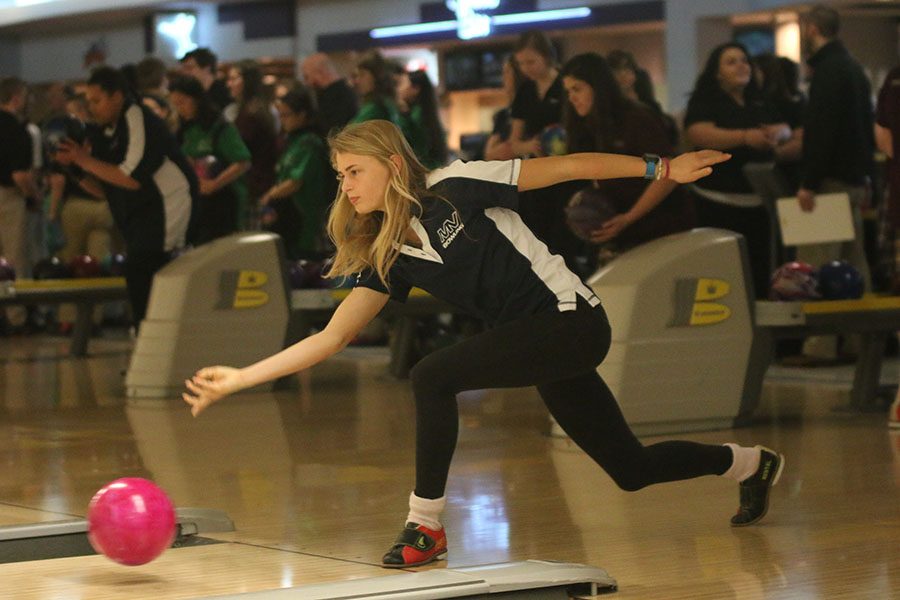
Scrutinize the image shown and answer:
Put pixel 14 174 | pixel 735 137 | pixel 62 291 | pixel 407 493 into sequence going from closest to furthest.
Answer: pixel 407 493 → pixel 735 137 → pixel 62 291 → pixel 14 174

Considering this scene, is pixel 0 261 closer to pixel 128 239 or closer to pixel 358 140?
pixel 128 239

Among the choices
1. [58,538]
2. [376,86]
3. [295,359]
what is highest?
[376,86]

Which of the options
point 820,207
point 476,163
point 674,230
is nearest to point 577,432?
point 476,163

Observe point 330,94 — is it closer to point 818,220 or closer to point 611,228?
point 818,220

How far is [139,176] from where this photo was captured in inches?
326

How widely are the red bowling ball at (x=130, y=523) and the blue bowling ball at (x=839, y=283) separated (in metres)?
3.85

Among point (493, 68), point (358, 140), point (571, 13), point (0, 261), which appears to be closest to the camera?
point (358, 140)

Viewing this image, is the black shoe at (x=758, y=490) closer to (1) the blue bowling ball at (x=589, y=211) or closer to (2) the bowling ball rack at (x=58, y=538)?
(2) the bowling ball rack at (x=58, y=538)

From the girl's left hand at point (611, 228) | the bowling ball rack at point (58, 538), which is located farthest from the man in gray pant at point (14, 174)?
the bowling ball rack at point (58, 538)

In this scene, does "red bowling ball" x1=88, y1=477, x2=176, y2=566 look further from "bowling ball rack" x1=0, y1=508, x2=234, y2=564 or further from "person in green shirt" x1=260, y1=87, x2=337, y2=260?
"person in green shirt" x1=260, y1=87, x2=337, y2=260

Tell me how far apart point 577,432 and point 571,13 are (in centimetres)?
1231

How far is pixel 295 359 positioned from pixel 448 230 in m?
0.48

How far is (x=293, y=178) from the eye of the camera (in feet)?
31.1

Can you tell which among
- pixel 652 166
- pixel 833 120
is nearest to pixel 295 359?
pixel 652 166
